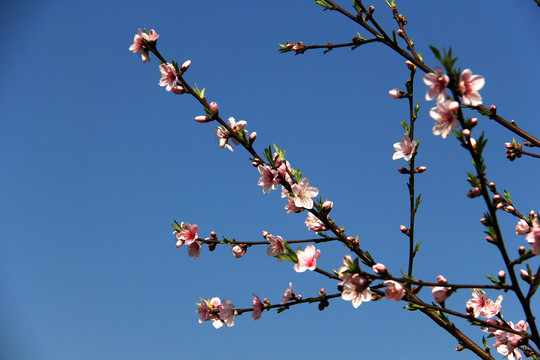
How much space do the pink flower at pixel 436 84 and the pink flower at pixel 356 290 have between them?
117cm

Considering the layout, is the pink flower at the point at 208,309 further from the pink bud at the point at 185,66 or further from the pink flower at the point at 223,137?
the pink bud at the point at 185,66

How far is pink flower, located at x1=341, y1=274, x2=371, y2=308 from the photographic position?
245cm

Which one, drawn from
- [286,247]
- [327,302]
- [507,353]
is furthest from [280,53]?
[507,353]

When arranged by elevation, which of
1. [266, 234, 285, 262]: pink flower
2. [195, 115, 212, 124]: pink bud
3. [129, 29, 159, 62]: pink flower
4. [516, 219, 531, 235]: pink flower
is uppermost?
[129, 29, 159, 62]: pink flower

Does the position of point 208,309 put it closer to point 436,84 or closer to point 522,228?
point 436,84

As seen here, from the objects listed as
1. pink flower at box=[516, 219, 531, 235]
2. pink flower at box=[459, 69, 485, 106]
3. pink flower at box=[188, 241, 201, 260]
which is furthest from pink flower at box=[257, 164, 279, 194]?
pink flower at box=[516, 219, 531, 235]

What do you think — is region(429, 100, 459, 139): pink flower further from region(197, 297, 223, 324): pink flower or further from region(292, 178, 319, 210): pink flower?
region(197, 297, 223, 324): pink flower

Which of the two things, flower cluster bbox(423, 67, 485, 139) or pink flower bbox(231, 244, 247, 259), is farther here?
pink flower bbox(231, 244, 247, 259)

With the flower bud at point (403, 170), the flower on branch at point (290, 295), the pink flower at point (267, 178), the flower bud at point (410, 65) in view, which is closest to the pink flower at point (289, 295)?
the flower on branch at point (290, 295)

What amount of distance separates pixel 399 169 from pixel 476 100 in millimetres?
1431

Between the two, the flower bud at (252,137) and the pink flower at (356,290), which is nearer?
the pink flower at (356,290)

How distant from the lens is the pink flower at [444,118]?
2.27 m

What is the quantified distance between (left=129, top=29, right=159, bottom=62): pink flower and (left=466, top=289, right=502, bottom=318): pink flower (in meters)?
3.94

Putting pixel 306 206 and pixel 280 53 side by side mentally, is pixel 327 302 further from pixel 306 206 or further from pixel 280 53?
pixel 280 53
